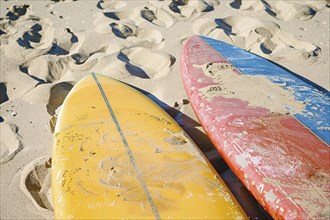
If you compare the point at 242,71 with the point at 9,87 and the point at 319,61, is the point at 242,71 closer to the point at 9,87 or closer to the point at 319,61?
the point at 319,61

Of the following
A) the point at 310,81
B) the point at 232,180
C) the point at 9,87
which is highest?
the point at 310,81

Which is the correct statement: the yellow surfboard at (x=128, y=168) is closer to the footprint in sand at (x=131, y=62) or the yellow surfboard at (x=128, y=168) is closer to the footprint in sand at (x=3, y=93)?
the footprint in sand at (x=131, y=62)

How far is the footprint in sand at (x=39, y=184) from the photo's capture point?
1.85 m

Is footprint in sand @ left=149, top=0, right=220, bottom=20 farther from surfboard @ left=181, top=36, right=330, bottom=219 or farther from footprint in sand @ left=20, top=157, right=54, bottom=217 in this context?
footprint in sand @ left=20, top=157, right=54, bottom=217

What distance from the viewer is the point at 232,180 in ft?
6.44

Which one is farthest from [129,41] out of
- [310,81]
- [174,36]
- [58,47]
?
[310,81]

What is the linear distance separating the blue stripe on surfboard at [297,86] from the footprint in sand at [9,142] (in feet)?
5.69

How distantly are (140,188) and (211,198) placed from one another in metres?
0.36

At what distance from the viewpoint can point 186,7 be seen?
12.1ft

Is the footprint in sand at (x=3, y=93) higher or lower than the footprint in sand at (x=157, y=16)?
lower

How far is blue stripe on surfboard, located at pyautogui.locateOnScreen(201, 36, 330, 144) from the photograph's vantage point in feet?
6.34

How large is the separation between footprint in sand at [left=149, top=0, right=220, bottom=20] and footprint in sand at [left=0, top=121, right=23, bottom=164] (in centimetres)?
213

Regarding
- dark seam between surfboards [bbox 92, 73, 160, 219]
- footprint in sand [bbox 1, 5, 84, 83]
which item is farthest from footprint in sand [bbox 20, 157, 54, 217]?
footprint in sand [bbox 1, 5, 84, 83]

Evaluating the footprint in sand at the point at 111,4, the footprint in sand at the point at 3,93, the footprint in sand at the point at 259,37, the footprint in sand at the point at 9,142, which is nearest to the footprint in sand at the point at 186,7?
the footprint in sand at the point at 259,37
